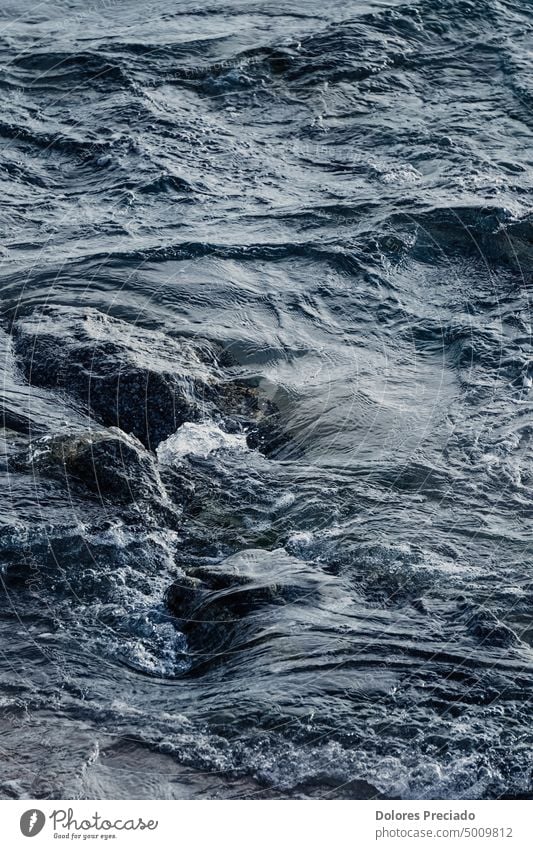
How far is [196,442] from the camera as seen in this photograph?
23.9ft

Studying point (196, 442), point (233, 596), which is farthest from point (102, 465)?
point (233, 596)

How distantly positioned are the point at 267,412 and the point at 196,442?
2.22 feet

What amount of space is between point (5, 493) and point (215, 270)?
3.54m

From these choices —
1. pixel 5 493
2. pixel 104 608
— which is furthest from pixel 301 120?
pixel 104 608

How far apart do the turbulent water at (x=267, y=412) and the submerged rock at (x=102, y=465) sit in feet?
0.07

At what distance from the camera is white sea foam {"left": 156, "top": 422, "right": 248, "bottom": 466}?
7160 millimetres

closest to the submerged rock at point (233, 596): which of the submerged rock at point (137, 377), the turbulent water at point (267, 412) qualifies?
the turbulent water at point (267, 412)

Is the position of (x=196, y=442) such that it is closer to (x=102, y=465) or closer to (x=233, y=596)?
(x=102, y=465)

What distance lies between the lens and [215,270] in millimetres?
9367

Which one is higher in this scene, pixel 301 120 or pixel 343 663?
pixel 301 120
